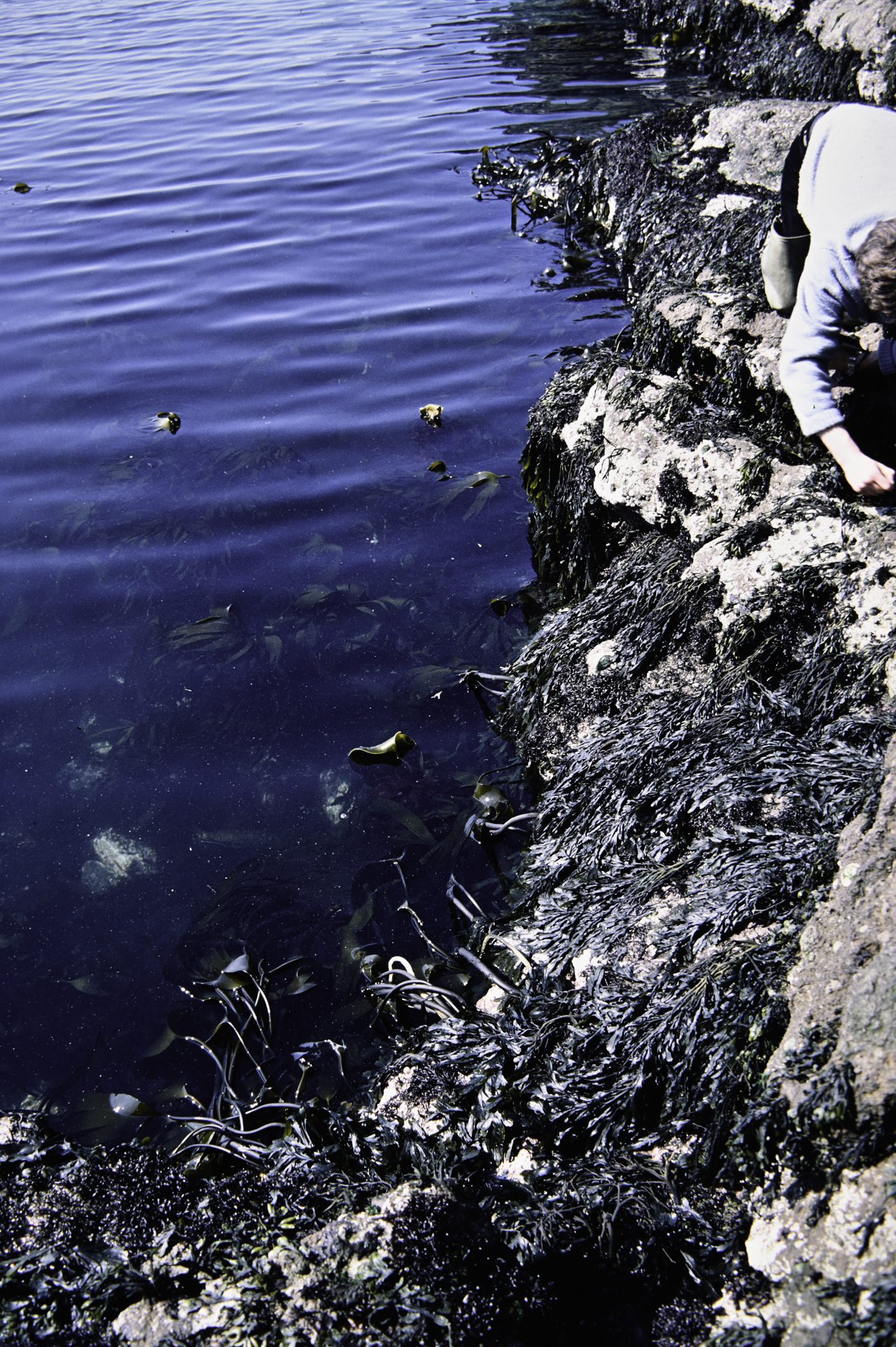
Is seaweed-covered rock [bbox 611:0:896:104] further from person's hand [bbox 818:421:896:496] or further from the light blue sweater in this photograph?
person's hand [bbox 818:421:896:496]

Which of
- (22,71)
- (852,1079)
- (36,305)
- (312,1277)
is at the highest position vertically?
(22,71)

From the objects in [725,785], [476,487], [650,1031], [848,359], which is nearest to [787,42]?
[476,487]

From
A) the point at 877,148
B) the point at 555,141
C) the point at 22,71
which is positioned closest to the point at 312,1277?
the point at 877,148

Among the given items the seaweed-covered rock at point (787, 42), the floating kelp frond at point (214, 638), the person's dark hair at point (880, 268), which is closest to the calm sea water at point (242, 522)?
the floating kelp frond at point (214, 638)

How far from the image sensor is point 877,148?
9.66 feet

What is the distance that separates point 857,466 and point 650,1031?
2.07 meters

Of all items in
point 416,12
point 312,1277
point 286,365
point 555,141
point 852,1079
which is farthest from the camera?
point 416,12

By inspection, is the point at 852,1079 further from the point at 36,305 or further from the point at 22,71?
the point at 22,71

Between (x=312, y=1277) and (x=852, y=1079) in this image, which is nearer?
(x=852, y=1079)

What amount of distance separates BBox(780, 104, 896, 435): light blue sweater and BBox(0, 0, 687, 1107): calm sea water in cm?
187

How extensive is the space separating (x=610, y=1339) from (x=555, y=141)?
10966 mm

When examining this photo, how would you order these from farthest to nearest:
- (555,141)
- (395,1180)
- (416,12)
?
(416,12) → (555,141) → (395,1180)

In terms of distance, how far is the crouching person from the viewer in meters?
2.86

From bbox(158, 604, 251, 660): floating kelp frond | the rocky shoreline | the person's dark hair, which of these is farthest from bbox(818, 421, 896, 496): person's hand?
bbox(158, 604, 251, 660): floating kelp frond
